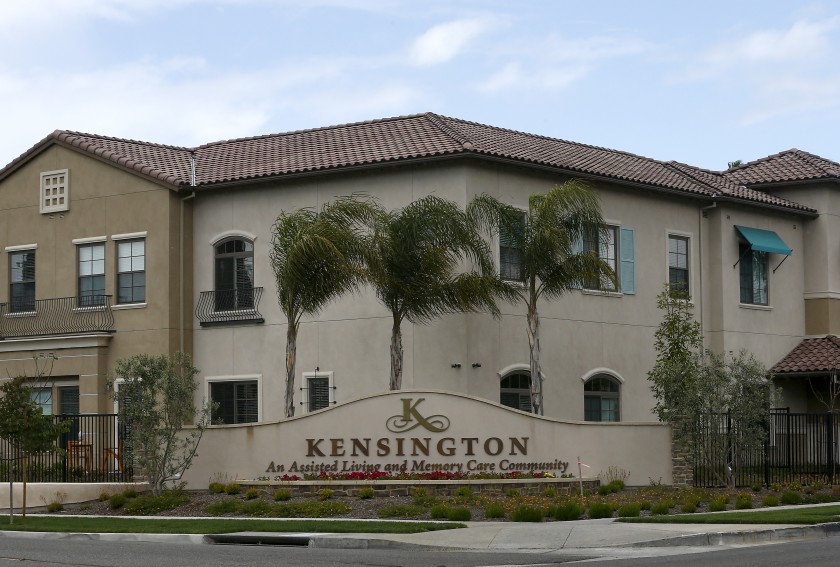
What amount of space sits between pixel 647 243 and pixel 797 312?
6681 mm

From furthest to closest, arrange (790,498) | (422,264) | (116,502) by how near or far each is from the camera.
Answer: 1. (422,264)
2. (116,502)
3. (790,498)

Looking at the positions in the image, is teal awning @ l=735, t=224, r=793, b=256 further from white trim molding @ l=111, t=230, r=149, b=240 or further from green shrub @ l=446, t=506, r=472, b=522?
green shrub @ l=446, t=506, r=472, b=522

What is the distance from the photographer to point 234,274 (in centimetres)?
3684

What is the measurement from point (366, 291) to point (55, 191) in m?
10.5

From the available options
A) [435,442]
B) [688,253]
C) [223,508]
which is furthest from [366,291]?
[688,253]

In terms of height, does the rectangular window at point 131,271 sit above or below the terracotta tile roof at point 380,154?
below

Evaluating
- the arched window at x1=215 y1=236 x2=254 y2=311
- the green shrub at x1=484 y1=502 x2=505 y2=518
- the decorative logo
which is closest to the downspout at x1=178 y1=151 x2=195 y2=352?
the arched window at x1=215 y1=236 x2=254 y2=311

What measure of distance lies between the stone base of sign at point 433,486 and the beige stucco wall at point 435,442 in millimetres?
823

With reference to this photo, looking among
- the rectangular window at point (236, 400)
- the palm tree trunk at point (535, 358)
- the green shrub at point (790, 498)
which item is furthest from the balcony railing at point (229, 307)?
the green shrub at point (790, 498)

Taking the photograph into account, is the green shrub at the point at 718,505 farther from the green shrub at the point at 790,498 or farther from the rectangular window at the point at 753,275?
the rectangular window at the point at 753,275

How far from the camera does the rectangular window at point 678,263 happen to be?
38.6 metres

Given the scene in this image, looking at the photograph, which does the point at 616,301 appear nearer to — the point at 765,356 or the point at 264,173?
the point at 765,356

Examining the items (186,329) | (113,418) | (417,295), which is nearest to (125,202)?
(186,329)

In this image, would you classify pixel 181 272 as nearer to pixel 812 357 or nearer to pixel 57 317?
pixel 57 317
